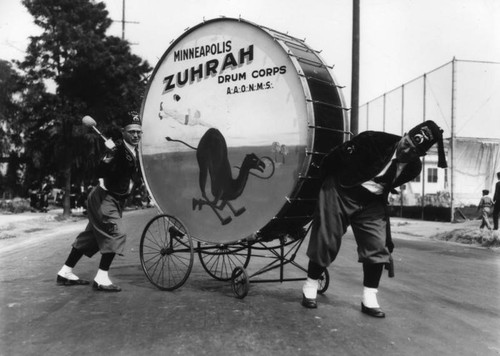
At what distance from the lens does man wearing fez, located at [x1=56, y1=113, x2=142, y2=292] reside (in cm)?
584

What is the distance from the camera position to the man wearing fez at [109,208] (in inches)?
230

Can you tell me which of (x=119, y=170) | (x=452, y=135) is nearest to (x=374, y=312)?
(x=119, y=170)

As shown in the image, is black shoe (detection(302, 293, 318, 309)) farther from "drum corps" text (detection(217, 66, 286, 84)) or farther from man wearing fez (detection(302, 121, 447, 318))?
"drum corps" text (detection(217, 66, 286, 84))

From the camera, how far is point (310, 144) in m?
4.96

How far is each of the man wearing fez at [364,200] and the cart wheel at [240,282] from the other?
613 millimetres

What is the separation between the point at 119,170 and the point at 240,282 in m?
1.86

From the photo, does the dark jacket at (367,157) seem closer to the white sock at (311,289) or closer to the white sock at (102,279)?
the white sock at (311,289)

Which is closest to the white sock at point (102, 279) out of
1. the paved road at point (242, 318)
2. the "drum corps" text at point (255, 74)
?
the paved road at point (242, 318)

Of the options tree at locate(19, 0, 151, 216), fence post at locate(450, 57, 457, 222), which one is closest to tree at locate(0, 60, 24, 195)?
tree at locate(19, 0, 151, 216)

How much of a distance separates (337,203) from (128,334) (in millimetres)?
2113

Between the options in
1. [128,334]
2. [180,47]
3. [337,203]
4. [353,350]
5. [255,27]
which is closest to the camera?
[353,350]

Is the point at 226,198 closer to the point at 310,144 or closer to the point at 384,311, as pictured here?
the point at 310,144

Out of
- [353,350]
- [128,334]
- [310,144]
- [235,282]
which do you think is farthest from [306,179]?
[128,334]

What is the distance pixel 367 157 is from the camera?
483 centimetres
